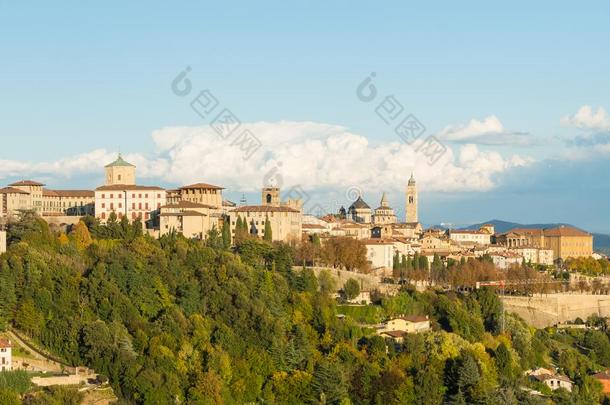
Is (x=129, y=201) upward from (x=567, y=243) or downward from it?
upward

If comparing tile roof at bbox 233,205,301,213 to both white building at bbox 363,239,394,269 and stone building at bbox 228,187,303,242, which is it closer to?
stone building at bbox 228,187,303,242

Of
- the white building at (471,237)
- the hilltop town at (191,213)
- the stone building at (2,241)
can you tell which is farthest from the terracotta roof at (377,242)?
the stone building at (2,241)

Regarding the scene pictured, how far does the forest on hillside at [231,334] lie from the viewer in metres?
42.6

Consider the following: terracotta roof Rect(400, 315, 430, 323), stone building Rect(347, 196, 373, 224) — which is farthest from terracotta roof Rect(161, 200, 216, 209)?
stone building Rect(347, 196, 373, 224)

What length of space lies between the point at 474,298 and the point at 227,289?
13140 millimetres

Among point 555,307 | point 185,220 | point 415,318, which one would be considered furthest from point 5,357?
point 555,307

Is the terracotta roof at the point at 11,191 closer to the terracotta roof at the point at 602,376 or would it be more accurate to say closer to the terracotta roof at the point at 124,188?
the terracotta roof at the point at 124,188

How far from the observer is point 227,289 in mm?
48844

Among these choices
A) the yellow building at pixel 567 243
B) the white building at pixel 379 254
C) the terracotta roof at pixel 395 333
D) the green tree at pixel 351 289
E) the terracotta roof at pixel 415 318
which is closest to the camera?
the terracotta roof at pixel 395 333

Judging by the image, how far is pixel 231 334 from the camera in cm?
4556

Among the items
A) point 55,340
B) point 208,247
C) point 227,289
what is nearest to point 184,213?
point 208,247

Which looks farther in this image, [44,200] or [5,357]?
[44,200]

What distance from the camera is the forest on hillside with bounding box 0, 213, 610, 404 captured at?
42625 millimetres

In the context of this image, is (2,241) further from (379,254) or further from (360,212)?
(360,212)
